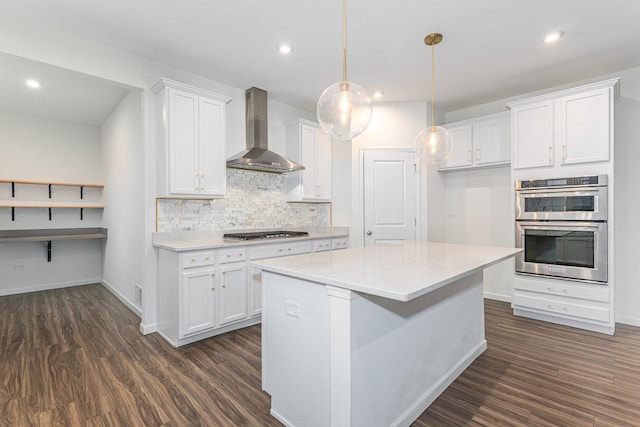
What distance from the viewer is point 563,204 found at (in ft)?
11.2

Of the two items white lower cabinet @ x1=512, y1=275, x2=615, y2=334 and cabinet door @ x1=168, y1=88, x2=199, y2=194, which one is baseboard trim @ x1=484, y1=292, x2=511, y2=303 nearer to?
white lower cabinet @ x1=512, y1=275, x2=615, y2=334

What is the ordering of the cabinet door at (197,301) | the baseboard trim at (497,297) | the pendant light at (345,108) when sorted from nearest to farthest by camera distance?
Result: the pendant light at (345,108) < the cabinet door at (197,301) < the baseboard trim at (497,297)

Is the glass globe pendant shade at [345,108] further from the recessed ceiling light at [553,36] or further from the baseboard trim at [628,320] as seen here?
the baseboard trim at [628,320]

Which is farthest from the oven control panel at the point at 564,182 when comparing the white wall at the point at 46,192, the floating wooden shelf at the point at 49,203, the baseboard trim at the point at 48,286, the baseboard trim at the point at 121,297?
the baseboard trim at the point at 48,286

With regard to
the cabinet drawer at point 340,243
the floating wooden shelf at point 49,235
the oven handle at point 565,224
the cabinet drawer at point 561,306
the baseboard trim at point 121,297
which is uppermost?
the oven handle at point 565,224

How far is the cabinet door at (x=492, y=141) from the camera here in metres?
4.12

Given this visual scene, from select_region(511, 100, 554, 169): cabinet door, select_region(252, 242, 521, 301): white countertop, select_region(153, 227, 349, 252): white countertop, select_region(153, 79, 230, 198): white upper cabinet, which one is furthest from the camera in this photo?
select_region(511, 100, 554, 169): cabinet door

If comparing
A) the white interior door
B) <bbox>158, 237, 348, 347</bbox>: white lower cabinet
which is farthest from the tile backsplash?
the white interior door

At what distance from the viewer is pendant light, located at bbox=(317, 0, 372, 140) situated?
194 centimetres

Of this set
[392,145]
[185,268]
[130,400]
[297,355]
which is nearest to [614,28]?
[392,145]

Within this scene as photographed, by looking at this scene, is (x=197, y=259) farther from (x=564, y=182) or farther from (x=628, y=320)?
(x=628, y=320)

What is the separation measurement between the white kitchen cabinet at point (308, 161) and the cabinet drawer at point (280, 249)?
0.80 meters

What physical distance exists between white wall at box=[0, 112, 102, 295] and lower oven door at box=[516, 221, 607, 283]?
662 centimetres

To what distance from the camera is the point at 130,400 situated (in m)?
2.12
